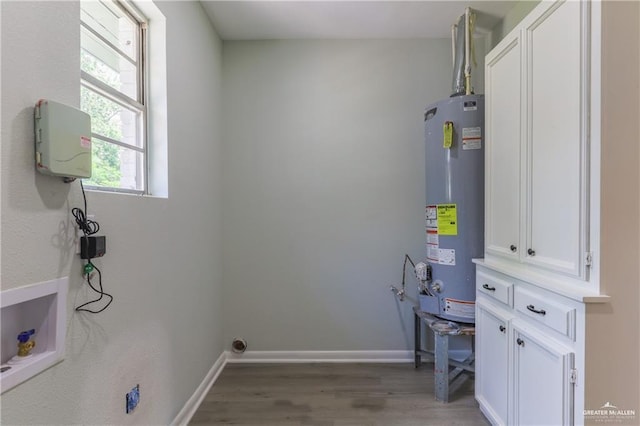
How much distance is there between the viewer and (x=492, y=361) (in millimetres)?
1645

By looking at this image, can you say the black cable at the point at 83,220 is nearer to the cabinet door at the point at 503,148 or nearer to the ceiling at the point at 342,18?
the ceiling at the point at 342,18

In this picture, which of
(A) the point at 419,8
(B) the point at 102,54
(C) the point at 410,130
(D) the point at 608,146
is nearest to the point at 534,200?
(D) the point at 608,146

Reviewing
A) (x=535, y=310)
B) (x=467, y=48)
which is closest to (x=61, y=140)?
(x=535, y=310)

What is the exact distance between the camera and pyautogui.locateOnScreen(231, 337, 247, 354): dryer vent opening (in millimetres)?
2441

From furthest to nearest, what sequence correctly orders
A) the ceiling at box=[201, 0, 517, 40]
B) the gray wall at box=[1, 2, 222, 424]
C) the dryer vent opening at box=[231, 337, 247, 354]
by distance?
the dryer vent opening at box=[231, 337, 247, 354]
the ceiling at box=[201, 0, 517, 40]
the gray wall at box=[1, 2, 222, 424]

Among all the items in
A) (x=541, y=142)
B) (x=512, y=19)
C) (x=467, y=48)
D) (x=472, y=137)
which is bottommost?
(x=541, y=142)

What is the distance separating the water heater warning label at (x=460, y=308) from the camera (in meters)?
1.91

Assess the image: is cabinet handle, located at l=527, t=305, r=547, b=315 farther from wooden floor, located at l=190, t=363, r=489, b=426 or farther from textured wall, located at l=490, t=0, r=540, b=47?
textured wall, located at l=490, t=0, r=540, b=47

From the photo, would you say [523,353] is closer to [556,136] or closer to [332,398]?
[556,136]

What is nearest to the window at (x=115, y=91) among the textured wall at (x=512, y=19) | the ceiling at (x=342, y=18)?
the ceiling at (x=342, y=18)

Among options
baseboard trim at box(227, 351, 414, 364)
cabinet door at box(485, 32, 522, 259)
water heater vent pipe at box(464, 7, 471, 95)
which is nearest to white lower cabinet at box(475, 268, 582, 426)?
cabinet door at box(485, 32, 522, 259)

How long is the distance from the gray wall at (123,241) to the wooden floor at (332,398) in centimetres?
28

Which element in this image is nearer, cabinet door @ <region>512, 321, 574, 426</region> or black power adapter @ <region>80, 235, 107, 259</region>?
black power adapter @ <region>80, 235, 107, 259</region>

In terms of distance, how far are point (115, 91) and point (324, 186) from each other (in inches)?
61.0
